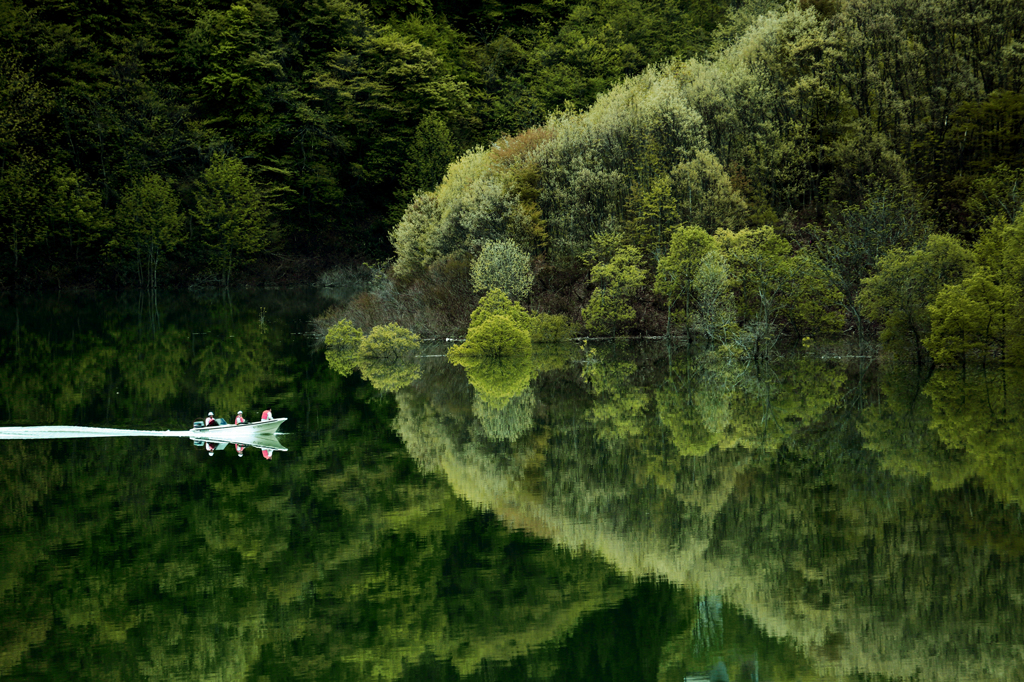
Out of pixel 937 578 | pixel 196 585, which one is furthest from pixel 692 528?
pixel 196 585

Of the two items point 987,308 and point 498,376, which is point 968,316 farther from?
point 498,376

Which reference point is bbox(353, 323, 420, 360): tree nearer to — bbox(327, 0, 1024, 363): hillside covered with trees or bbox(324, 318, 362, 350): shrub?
bbox(324, 318, 362, 350): shrub

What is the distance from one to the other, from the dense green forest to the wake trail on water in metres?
46.4

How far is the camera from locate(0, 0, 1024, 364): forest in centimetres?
3750

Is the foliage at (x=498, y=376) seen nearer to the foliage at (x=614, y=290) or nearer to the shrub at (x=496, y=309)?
the shrub at (x=496, y=309)

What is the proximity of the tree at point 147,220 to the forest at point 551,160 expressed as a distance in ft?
0.56

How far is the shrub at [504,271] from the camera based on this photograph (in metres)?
40.8

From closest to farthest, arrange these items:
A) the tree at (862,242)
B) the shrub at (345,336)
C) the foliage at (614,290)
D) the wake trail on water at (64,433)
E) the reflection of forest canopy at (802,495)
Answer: the reflection of forest canopy at (802,495), the wake trail on water at (64,433), the tree at (862,242), the foliage at (614,290), the shrub at (345,336)

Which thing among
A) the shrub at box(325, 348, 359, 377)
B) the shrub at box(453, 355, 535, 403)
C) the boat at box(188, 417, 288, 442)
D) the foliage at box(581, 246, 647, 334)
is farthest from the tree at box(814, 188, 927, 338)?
the boat at box(188, 417, 288, 442)

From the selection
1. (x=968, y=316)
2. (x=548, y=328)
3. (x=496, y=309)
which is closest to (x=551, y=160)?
(x=548, y=328)

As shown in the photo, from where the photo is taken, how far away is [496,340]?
123ft

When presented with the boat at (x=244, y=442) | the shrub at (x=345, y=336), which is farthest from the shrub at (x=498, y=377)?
the boat at (x=244, y=442)

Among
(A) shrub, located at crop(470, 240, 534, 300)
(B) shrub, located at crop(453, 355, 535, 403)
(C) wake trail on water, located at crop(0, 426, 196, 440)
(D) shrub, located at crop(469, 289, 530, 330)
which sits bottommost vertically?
(C) wake trail on water, located at crop(0, 426, 196, 440)

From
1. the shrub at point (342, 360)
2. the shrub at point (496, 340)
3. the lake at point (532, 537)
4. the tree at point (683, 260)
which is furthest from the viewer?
the tree at point (683, 260)
